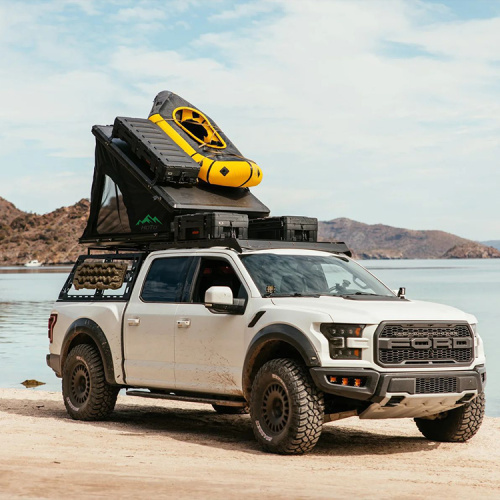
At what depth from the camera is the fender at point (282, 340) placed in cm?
930

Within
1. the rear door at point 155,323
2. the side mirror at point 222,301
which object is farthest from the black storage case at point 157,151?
the side mirror at point 222,301

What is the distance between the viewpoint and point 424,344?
31.0 feet

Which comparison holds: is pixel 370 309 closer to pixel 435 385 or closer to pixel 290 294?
pixel 435 385

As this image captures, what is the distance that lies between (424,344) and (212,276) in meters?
2.56

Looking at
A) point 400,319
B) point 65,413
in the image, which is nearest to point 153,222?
point 65,413

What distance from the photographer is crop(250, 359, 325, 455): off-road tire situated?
9.29m

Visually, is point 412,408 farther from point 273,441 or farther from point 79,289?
point 79,289

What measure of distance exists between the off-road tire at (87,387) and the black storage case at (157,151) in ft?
7.42

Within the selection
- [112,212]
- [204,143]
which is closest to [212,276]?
[112,212]

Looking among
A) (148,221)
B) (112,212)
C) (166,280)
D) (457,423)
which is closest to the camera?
(457,423)

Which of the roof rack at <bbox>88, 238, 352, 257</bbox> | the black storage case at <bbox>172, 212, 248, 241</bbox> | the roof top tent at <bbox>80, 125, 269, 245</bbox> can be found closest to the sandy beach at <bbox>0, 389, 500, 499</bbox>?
the roof rack at <bbox>88, 238, 352, 257</bbox>

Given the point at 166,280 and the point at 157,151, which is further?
the point at 157,151

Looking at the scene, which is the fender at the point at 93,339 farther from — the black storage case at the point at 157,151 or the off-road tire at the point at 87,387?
the black storage case at the point at 157,151

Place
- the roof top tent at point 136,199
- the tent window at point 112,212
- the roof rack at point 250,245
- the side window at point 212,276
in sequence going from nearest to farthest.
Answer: the roof rack at point 250,245
the side window at point 212,276
the roof top tent at point 136,199
the tent window at point 112,212
